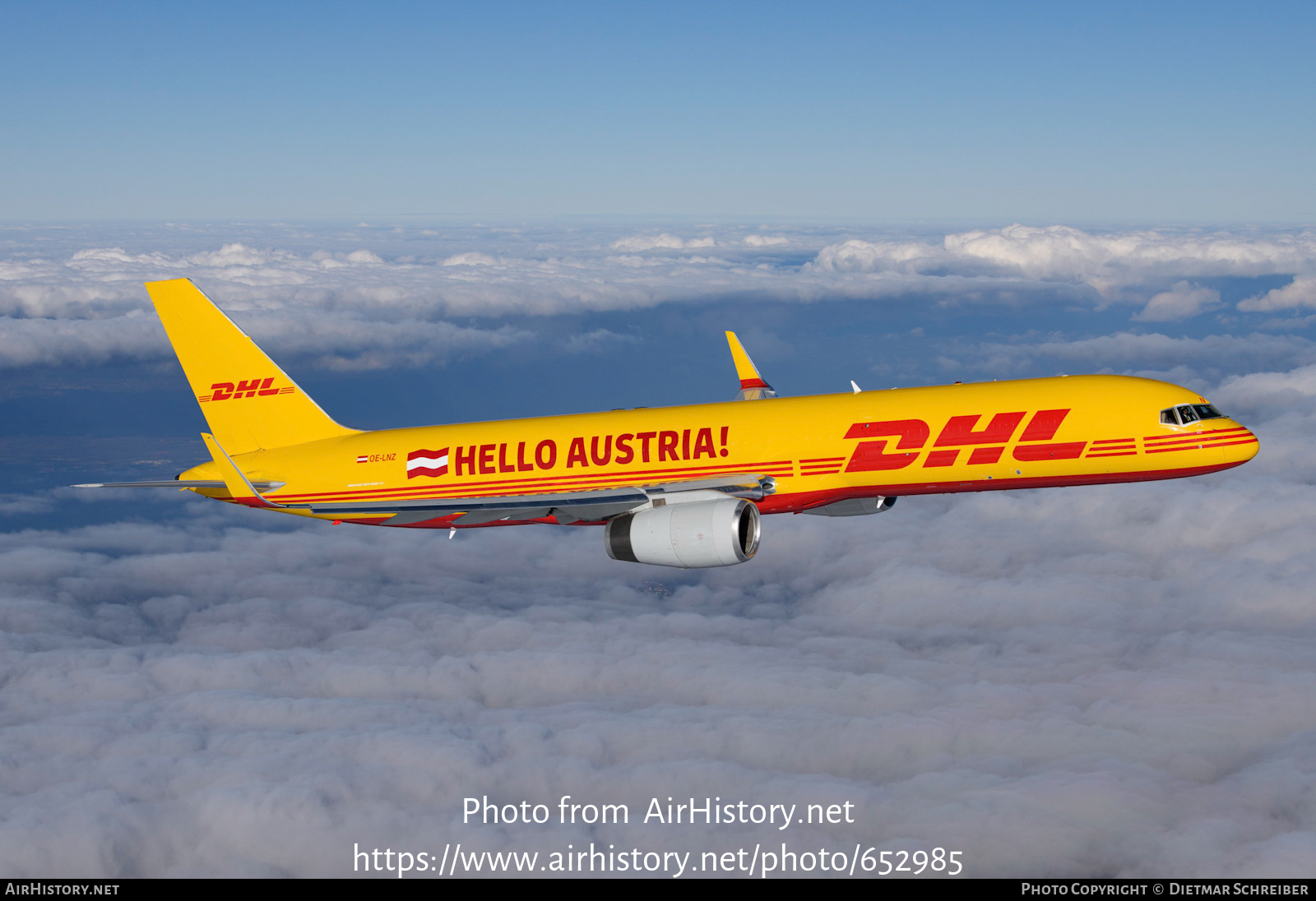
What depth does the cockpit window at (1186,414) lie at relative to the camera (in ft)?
122

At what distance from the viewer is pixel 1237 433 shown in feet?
122

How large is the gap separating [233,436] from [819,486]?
101 feet

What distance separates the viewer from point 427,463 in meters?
47.3

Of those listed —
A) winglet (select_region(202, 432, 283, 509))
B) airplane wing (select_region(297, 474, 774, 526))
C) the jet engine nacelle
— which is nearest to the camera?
the jet engine nacelle

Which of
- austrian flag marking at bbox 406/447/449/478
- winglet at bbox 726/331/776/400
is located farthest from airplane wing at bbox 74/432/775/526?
winglet at bbox 726/331/776/400

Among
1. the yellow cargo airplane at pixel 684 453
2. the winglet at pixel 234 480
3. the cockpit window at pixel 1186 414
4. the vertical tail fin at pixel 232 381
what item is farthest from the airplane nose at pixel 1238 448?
the vertical tail fin at pixel 232 381

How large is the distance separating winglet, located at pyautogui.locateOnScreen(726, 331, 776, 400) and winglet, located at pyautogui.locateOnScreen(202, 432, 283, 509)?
2487cm

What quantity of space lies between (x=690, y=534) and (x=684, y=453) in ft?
20.9

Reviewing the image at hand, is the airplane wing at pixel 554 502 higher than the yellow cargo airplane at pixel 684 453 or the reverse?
the reverse

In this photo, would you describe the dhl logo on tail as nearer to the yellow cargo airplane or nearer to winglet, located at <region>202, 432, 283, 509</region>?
the yellow cargo airplane

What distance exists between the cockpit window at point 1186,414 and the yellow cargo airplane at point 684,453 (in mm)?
65

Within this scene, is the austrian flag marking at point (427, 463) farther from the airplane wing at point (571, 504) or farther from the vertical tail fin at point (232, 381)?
the vertical tail fin at point (232, 381)

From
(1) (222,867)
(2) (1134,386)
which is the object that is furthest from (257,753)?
(2) (1134,386)

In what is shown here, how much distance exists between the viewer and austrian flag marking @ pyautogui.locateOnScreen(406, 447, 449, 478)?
1854 inches
